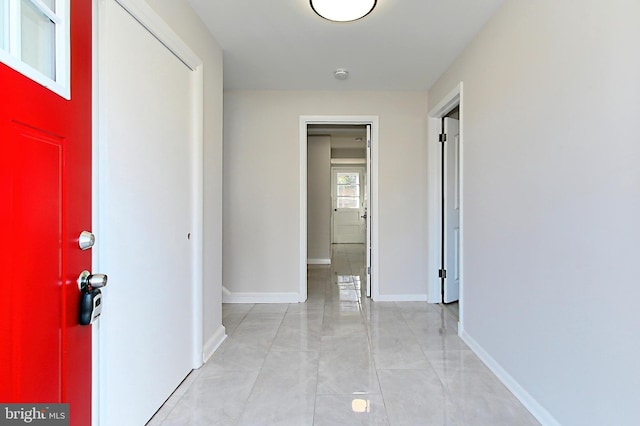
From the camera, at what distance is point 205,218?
7.77 feet

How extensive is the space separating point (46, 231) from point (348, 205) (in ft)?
26.7

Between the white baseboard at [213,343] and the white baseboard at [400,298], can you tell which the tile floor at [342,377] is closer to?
the white baseboard at [213,343]

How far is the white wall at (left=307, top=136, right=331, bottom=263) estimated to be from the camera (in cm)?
628

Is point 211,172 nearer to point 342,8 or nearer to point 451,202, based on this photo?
point 342,8

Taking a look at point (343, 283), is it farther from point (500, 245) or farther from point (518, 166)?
point (518, 166)

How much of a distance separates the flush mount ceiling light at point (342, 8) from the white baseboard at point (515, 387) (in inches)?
91.6

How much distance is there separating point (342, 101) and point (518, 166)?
2230 mm

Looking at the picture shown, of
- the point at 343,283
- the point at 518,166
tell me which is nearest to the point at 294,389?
the point at 518,166

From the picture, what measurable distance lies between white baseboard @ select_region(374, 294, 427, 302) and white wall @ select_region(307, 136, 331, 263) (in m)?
2.61

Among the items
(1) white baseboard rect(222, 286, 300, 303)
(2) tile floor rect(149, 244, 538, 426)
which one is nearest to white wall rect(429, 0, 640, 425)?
(2) tile floor rect(149, 244, 538, 426)

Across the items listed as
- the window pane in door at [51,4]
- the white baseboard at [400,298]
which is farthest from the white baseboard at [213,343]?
the window pane in door at [51,4]

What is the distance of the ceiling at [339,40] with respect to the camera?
7.06 feet

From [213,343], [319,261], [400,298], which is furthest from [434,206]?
[319,261]

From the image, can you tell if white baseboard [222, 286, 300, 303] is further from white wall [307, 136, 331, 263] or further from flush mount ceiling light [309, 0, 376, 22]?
flush mount ceiling light [309, 0, 376, 22]
